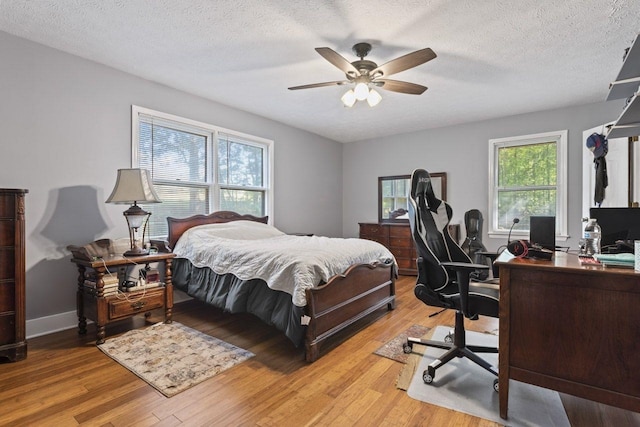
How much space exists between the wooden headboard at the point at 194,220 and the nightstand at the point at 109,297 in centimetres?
62

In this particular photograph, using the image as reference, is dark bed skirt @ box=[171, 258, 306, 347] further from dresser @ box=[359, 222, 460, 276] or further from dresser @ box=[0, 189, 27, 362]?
dresser @ box=[359, 222, 460, 276]

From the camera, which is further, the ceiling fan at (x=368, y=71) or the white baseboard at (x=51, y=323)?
the white baseboard at (x=51, y=323)

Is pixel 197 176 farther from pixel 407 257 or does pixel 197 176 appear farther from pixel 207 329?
pixel 407 257

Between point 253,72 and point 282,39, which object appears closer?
point 282,39

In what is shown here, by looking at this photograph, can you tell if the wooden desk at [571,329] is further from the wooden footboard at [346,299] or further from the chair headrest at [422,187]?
the wooden footboard at [346,299]

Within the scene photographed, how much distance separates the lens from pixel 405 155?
18.8 ft

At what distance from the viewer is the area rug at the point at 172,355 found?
2.07 meters

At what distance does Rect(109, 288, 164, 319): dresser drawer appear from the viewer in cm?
264

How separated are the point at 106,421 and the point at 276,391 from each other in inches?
35.4

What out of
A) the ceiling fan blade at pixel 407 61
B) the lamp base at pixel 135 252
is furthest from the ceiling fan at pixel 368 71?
the lamp base at pixel 135 252

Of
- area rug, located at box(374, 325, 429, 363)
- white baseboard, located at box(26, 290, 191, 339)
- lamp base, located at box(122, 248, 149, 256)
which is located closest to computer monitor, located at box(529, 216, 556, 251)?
area rug, located at box(374, 325, 429, 363)

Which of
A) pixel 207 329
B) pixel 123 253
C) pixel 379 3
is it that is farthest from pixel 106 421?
pixel 379 3

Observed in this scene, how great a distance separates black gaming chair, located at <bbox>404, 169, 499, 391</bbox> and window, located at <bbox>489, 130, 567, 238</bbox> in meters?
2.83

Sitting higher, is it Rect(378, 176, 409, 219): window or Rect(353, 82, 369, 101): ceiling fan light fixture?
Rect(353, 82, 369, 101): ceiling fan light fixture
